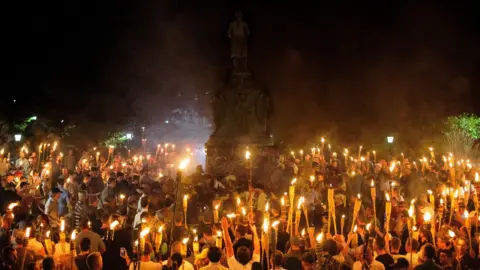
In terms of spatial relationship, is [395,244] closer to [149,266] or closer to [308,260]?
[308,260]

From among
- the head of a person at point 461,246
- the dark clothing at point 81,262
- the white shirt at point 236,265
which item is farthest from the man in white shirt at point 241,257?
the head of a person at point 461,246

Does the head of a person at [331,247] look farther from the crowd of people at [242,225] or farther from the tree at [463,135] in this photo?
the tree at [463,135]

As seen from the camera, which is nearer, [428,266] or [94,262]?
[94,262]

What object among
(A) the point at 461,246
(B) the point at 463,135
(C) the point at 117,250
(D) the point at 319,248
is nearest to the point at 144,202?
(C) the point at 117,250

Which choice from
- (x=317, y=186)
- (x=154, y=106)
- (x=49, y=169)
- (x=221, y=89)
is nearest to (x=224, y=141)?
(x=221, y=89)

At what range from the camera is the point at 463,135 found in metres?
28.2

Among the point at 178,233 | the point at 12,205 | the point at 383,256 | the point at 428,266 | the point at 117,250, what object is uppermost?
the point at 12,205

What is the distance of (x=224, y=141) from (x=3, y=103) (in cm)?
1538

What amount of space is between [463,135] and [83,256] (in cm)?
2705

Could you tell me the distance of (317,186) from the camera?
11406mm

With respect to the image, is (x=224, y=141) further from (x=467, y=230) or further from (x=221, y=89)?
(x=467, y=230)

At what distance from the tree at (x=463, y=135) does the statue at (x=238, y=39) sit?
1417cm

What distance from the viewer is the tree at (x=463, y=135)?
2785 centimetres

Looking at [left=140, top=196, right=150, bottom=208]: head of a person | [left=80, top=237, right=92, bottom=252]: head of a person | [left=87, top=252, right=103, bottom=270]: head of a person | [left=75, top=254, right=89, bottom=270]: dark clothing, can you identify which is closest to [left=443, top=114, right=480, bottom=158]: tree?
[left=140, top=196, right=150, bottom=208]: head of a person
